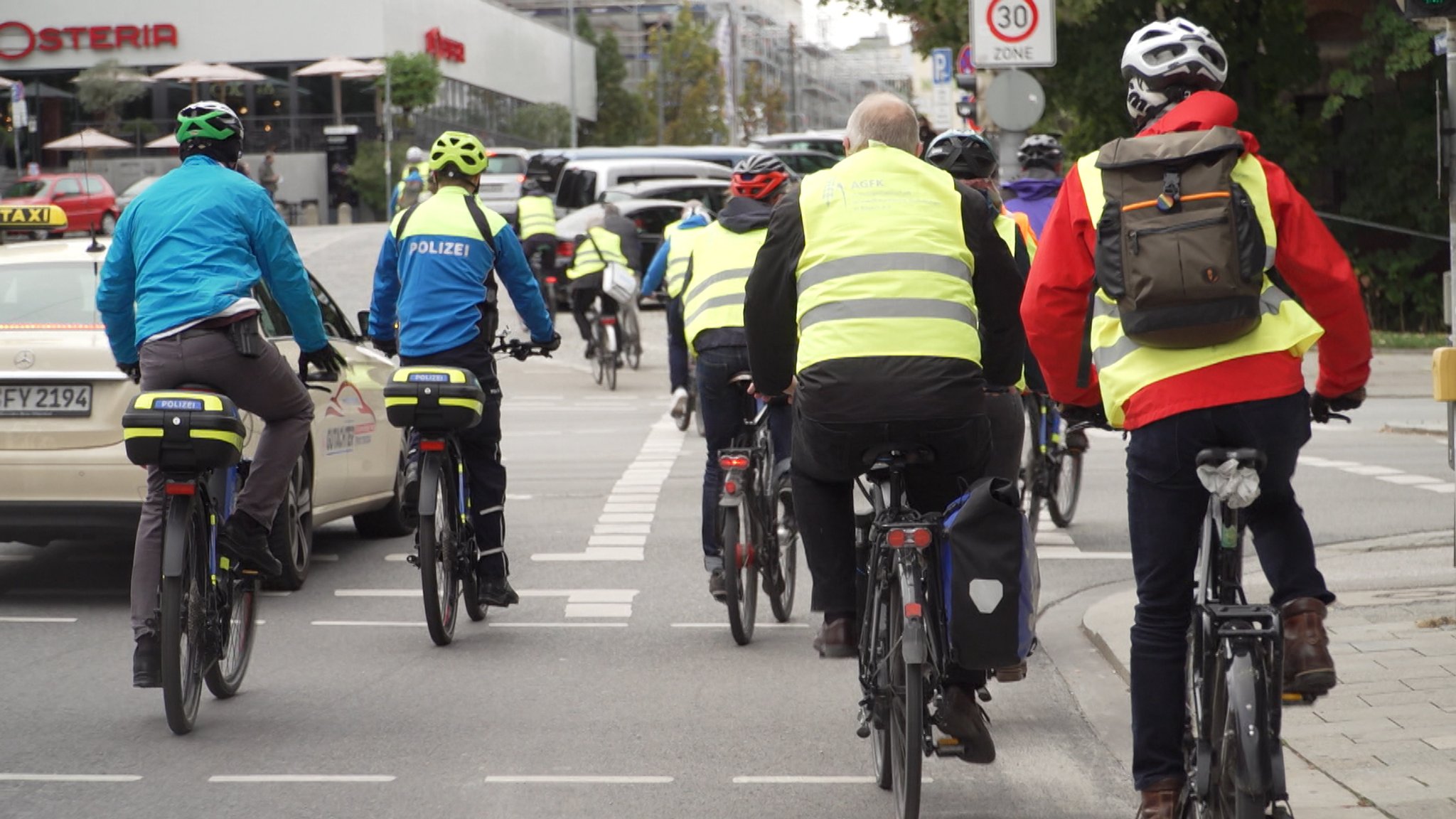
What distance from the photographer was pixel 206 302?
6992 mm

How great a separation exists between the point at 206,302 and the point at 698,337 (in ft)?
7.90

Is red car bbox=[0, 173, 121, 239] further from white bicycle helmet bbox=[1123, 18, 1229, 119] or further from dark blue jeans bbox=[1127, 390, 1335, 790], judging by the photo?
dark blue jeans bbox=[1127, 390, 1335, 790]

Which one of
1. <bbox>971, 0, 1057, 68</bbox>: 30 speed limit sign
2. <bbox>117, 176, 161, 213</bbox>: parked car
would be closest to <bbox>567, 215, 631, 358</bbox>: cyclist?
<bbox>971, 0, 1057, 68</bbox>: 30 speed limit sign

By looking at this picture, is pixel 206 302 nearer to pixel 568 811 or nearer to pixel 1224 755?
pixel 568 811

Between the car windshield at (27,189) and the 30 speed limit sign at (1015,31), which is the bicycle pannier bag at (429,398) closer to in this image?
the 30 speed limit sign at (1015,31)

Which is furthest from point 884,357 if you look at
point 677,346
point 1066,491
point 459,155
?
point 677,346

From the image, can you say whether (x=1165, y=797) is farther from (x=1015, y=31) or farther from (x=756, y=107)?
(x=756, y=107)

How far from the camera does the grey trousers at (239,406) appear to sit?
6.71 meters

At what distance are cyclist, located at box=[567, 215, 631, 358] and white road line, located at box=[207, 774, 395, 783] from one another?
55.9 feet

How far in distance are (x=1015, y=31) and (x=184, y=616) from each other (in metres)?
10.0

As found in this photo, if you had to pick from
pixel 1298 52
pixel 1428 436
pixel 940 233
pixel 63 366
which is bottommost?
pixel 1428 436

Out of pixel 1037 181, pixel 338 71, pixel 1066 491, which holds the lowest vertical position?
pixel 1066 491

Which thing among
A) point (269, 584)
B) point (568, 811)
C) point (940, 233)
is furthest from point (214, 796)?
point (269, 584)

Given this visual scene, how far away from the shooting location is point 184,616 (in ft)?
22.0
